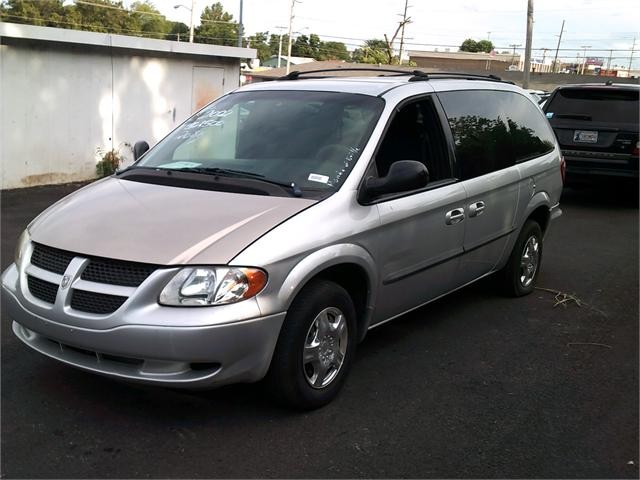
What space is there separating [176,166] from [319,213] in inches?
47.7

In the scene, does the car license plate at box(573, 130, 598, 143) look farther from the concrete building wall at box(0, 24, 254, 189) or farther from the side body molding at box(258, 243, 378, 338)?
the side body molding at box(258, 243, 378, 338)

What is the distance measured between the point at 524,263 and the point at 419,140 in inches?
76.7

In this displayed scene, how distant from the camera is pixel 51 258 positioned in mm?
3529

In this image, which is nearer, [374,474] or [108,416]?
[374,474]

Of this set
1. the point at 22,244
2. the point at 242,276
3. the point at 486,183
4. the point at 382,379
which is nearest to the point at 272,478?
the point at 242,276

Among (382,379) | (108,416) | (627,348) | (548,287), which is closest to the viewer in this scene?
(108,416)

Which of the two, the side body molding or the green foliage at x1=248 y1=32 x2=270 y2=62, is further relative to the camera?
the green foliage at x1=248 y1=32 x2=270 y2=62

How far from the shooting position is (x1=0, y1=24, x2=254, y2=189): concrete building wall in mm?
10195

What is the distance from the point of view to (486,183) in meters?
5.09

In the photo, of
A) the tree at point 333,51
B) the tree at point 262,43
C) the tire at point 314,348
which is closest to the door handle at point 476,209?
the tire at point 314,348

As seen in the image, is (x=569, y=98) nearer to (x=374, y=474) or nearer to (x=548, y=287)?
(x=548, y=287)

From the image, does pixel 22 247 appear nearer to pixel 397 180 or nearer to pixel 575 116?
pixel 397 180

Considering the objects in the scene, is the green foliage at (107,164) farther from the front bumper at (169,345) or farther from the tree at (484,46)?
the tree at (484,46)

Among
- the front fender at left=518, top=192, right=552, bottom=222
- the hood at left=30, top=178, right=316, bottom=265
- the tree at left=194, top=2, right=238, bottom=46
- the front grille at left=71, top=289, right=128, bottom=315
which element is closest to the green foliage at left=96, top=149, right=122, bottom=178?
the front fender at left=518, top=192, right=552, bottom=222
